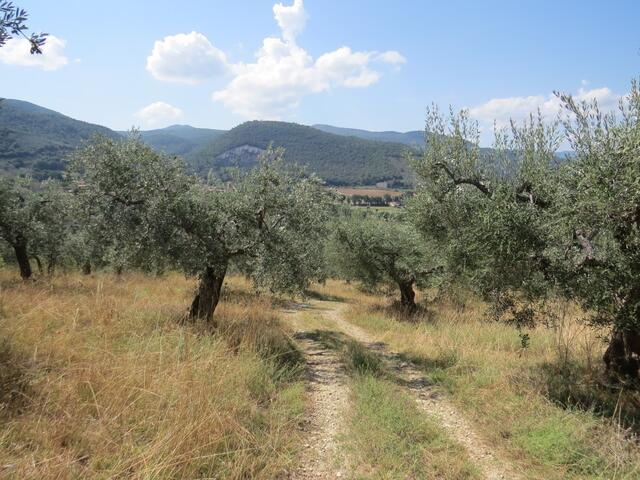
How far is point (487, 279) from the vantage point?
27.6 ft

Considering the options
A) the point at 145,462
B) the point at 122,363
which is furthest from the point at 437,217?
the point at 145,462

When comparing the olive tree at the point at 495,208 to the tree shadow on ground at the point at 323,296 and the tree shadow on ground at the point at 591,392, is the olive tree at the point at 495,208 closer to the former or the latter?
the tree shadow on ground at the point at 591,392

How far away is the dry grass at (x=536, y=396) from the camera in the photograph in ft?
19.0

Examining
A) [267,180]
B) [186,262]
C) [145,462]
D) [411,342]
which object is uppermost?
[267,180]

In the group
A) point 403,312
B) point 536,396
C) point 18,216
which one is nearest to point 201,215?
point 536,396

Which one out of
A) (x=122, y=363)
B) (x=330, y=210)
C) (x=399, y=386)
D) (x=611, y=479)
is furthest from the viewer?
(x=330, y=210)

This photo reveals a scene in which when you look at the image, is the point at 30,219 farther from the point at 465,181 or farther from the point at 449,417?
the point at 449,417

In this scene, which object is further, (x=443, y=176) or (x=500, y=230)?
(x=443, y=176)

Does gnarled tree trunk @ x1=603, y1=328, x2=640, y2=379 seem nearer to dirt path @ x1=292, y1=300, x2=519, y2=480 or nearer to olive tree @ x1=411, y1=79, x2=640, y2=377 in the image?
olive tree @ x1=411, y1=79, x2=640, y2=377

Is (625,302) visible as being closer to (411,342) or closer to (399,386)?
(399,386)

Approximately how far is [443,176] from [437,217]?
1.41 m

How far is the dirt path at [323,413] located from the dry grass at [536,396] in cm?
240

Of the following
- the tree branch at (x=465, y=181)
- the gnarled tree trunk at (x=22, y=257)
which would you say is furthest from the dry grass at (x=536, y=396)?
the gnarled tree trunk at (x=22, y=257)

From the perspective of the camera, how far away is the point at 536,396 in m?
7.78
